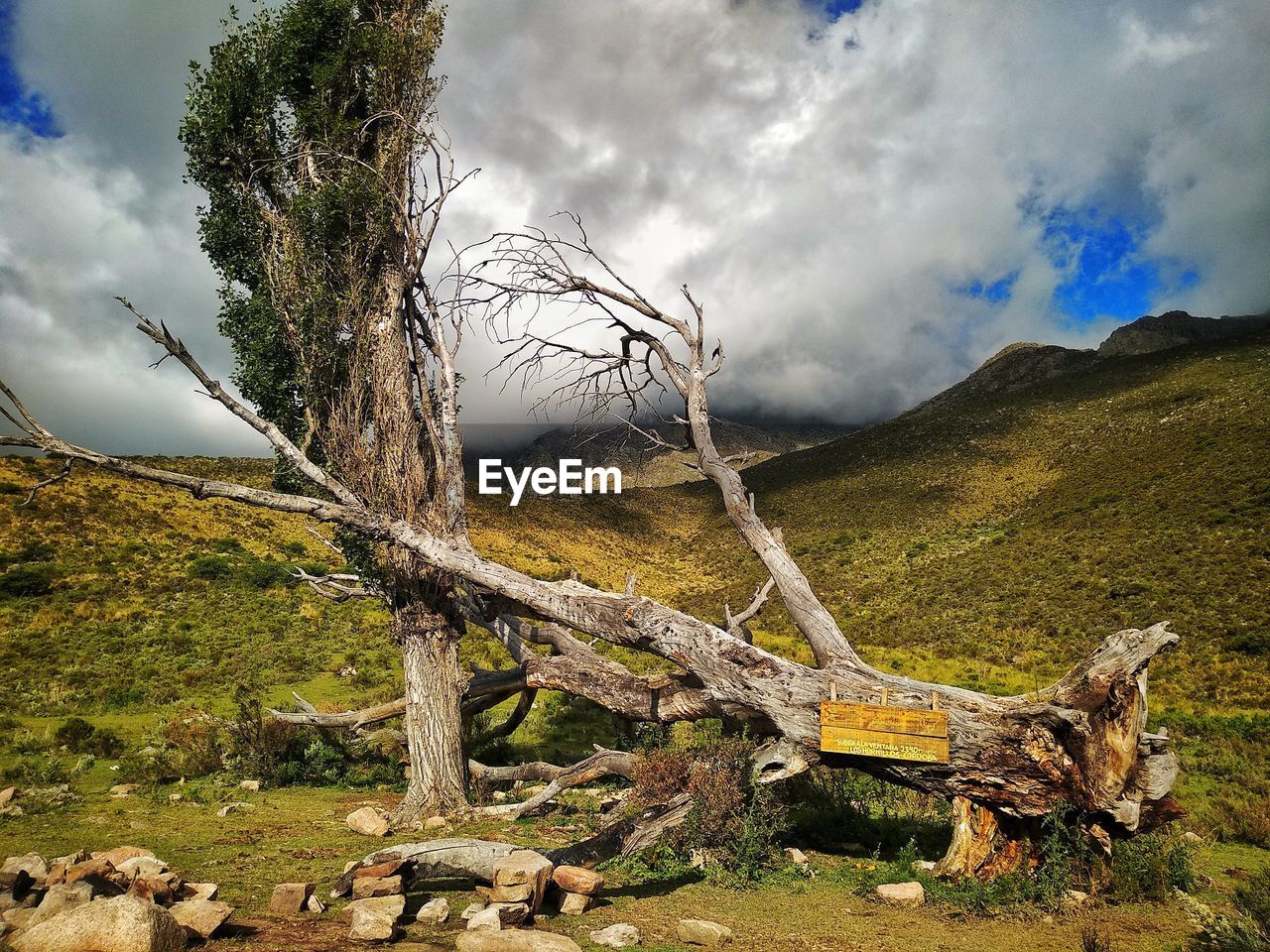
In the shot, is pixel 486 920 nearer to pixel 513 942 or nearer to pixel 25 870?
pixel 513 942

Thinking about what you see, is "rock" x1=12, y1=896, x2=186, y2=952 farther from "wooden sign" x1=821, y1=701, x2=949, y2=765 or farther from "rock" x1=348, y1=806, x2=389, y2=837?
"wooden sign" x1=821, y1=701, x2=949, y2=765

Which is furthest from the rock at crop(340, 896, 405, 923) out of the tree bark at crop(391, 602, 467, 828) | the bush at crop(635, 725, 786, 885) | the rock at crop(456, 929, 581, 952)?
the tree bark at crop(391, 602, 467, 828)

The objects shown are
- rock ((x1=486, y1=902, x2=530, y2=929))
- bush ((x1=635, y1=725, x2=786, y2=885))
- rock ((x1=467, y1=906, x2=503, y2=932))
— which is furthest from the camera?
bush ((x1=635, y1=725, x2=786, y2=885))

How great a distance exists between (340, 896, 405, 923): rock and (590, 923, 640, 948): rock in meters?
1.42

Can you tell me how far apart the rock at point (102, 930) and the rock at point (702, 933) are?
134 inches

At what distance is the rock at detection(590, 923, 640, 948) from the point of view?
16.6 feet

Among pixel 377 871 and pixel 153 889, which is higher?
pixel 153 889

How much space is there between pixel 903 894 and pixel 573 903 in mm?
2970

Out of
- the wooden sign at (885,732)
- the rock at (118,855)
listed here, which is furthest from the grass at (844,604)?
the wooden sign at (885,732)

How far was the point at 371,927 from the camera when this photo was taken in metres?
4.74

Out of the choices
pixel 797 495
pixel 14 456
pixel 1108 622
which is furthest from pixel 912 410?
pixel 14 456

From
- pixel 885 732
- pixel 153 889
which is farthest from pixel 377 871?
pixel 885 732

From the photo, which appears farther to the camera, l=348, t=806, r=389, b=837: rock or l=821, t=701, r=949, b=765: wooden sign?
l=348, t=806, r=389, b=837: rock

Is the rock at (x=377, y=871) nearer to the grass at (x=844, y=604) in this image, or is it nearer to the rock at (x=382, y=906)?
the rock at (x=382, y=906)
